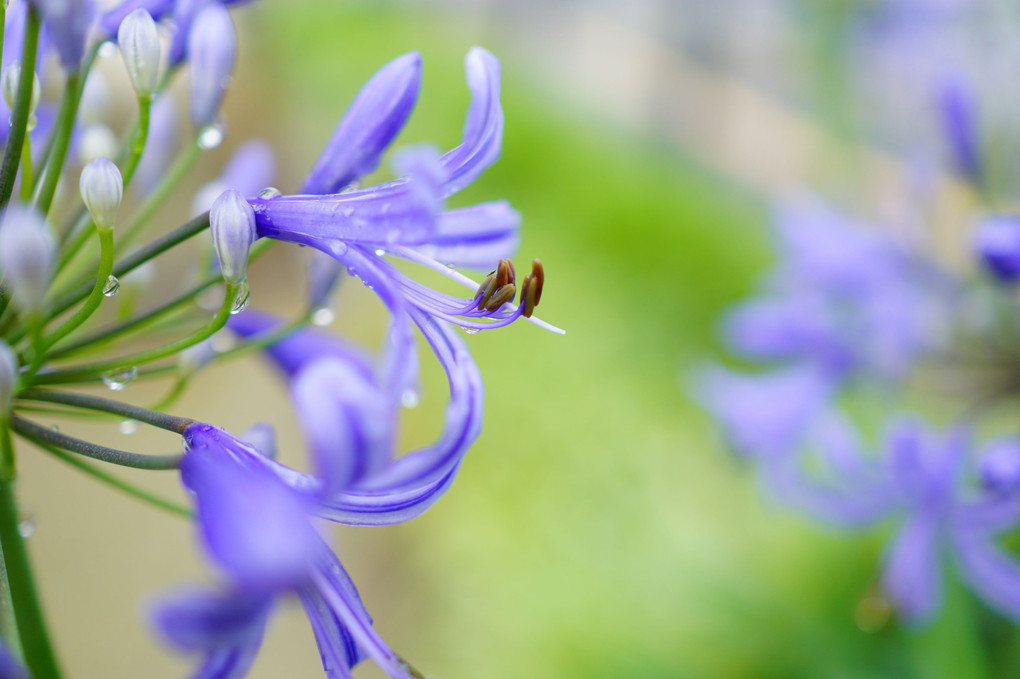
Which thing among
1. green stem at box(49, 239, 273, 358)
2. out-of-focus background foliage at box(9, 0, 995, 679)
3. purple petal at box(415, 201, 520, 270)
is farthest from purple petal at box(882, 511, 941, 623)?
green stem at box(49, 239, 273, 358)

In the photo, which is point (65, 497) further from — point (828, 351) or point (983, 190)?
point (983, 190)

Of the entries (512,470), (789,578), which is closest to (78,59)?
(789,578)

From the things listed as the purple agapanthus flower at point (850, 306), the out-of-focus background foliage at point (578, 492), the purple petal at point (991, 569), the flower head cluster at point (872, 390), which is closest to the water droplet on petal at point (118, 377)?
the flower head cluster at point (872, 390)

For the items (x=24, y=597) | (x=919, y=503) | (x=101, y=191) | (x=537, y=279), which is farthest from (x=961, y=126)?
(x=24, y=597)

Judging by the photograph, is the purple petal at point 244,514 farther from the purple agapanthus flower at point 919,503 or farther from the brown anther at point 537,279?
the purple agapanthus flower at point 919,503

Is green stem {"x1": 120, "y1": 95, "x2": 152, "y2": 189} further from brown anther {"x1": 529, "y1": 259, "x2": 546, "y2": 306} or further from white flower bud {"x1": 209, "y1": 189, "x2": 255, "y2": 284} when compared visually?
brown anther {"x1": 529, "y1": 259, "x2": 546, "y2": 306}

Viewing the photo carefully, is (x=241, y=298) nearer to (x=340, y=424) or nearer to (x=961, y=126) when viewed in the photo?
(x=340, y=424)

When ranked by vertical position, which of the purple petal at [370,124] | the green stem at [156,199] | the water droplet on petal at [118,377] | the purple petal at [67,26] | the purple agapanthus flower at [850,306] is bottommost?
the purple agapanthus flower at [850,306]
